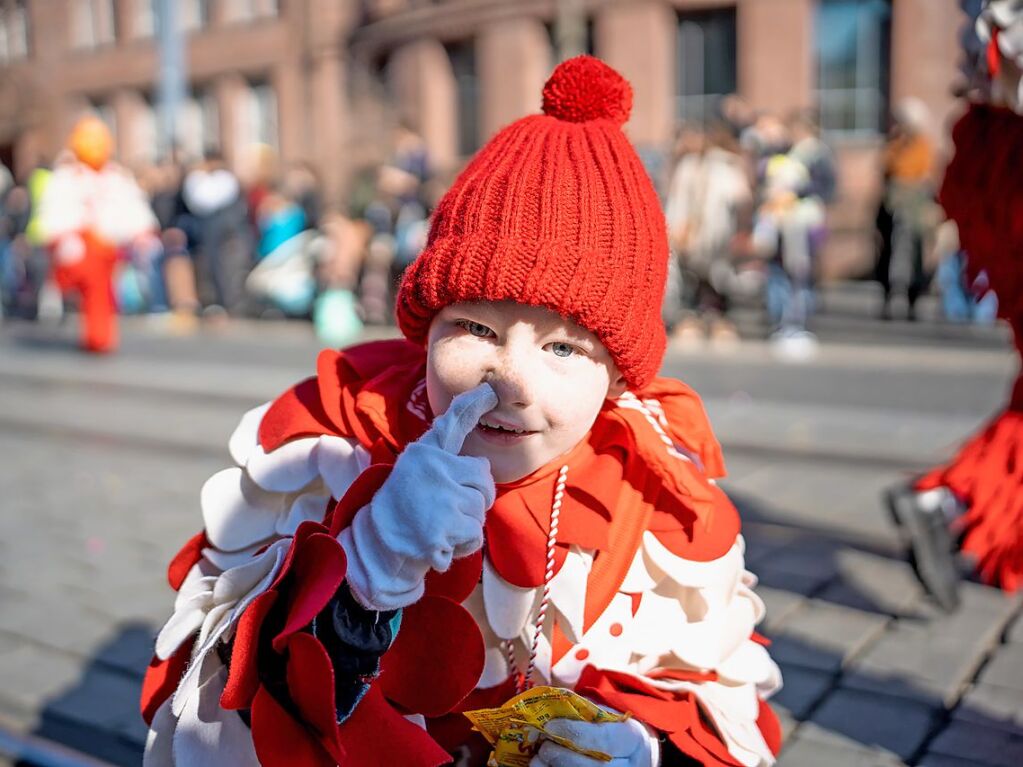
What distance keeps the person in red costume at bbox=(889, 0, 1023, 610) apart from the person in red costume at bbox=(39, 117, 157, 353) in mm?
7791

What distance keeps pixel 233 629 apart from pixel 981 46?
208 cm

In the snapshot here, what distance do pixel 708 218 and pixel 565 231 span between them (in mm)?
8431

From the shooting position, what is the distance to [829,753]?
2518mm

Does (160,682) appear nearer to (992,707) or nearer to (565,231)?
(565,231)

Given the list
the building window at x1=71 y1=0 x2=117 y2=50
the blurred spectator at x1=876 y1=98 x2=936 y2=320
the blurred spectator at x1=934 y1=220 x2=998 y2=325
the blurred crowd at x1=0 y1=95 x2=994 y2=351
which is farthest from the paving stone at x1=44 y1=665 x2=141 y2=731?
the building window at x1=71 y1=0 x2=117 y2=50

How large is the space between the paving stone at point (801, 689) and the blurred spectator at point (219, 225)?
1111 cm

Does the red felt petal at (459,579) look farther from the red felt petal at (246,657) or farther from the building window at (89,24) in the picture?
the building window at (89,24)

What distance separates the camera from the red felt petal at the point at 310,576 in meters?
1.34

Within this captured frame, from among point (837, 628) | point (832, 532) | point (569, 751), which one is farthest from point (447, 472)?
point (832, 532)

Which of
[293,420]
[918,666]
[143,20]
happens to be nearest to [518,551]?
[293,420]

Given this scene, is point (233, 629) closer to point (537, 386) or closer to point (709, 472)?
point (537, 386)

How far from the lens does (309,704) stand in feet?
4.49

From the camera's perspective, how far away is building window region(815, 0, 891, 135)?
1764 cm

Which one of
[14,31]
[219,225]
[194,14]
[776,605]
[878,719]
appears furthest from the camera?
[14,31]
